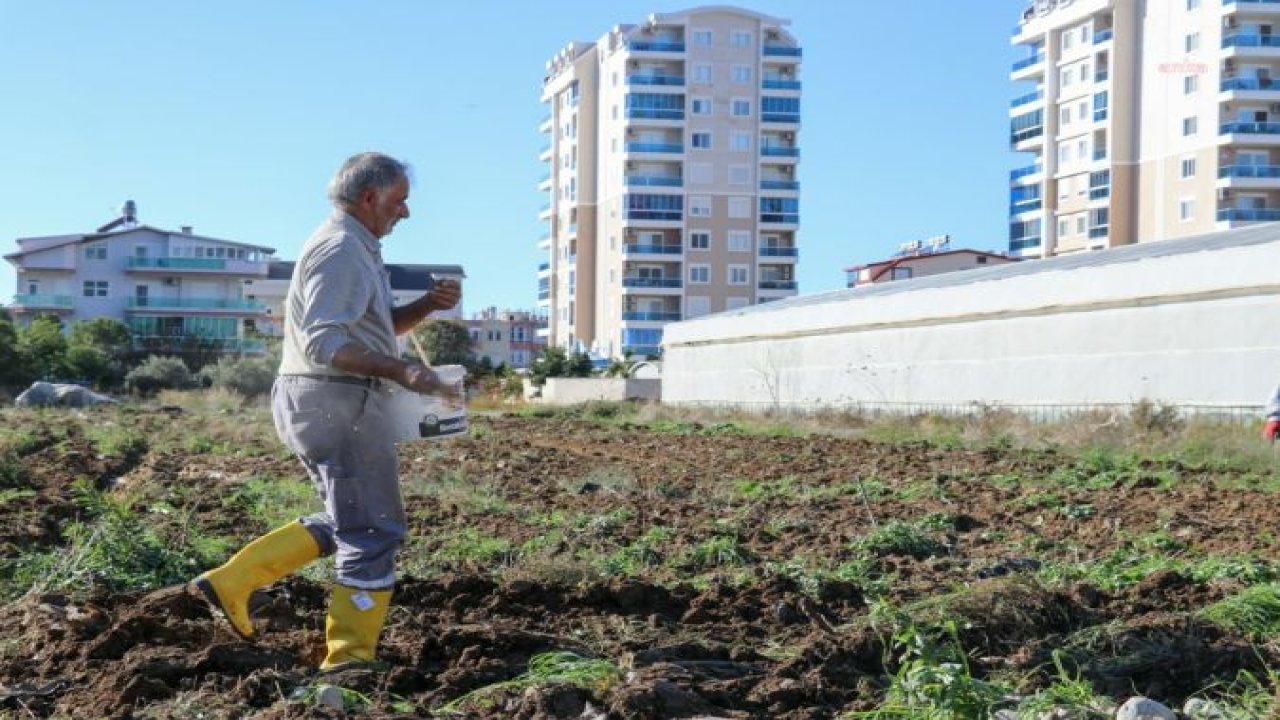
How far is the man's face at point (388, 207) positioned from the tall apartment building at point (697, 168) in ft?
280

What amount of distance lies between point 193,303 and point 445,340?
2542cm

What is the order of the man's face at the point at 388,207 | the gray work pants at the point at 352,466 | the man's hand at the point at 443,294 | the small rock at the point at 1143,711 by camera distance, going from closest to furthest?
the small rock at the point at 1143,711
the gray work pants at the point at 352,466
the man's face at the point at 388,207
the man's hand at the point at 443,294

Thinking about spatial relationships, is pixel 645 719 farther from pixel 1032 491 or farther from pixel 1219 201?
pixel 1219 201

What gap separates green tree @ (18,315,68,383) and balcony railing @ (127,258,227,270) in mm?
23982

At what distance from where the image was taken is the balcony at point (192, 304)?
3568 inches

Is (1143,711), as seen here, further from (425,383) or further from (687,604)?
(687,604)

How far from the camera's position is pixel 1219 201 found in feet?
237

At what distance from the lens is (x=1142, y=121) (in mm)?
76938

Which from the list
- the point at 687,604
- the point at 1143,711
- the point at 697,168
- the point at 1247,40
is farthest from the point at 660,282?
the point at 1143,711

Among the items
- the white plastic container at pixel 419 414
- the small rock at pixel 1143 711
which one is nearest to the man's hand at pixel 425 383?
the white plastic container at pixel 419 414

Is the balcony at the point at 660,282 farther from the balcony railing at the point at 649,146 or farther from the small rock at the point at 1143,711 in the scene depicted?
the small rock at the point at 1143,711

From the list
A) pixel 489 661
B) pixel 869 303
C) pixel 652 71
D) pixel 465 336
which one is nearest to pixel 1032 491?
pixel 489 661

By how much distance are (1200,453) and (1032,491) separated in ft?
21.4

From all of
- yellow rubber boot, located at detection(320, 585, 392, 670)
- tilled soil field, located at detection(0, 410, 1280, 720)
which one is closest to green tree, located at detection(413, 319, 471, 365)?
tilled soil field, located at detection(0, 410, 1280, 720)
